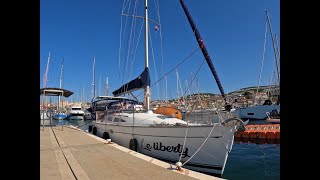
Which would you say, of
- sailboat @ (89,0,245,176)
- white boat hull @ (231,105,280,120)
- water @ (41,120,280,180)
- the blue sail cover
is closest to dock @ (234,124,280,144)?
water @ (41,120,280,180)

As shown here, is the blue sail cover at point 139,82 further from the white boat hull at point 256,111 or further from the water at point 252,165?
the white boat hull at point 256,111

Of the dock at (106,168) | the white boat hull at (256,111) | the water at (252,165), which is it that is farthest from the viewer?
the white boat hull at (256,111)

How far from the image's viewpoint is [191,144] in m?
9.71

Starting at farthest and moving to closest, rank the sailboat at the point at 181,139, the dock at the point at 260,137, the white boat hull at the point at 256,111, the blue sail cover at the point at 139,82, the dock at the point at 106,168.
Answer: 1. the white boat hull at the point at 256,111
2. the dock at the point at 260,137
3. the blue sail cover at the point at 139,82
4. the sailboat at the point at 181,139
5. the dock at the point at 106,168

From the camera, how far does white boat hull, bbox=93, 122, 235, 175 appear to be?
30.4ft

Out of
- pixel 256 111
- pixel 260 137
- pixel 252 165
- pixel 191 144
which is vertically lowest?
pixel 252 165

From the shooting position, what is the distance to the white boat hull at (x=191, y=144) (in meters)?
9.27

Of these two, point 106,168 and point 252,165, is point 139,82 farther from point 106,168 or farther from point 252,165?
point 106,168

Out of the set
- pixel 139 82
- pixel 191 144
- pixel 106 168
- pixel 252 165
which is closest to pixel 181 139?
pixel 191 144

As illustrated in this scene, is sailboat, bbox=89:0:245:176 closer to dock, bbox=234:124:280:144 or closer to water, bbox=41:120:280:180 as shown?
water, bbox=41:120:280:180

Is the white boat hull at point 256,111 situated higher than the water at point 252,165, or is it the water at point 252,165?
the white boat hull at point 256,111

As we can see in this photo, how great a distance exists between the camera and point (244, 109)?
158ft

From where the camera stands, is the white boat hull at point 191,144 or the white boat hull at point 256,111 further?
the white boat hull at point 256,111

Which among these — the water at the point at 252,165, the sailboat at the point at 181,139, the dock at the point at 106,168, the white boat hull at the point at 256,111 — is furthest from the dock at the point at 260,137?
the white boat hull at the point at 256,111
